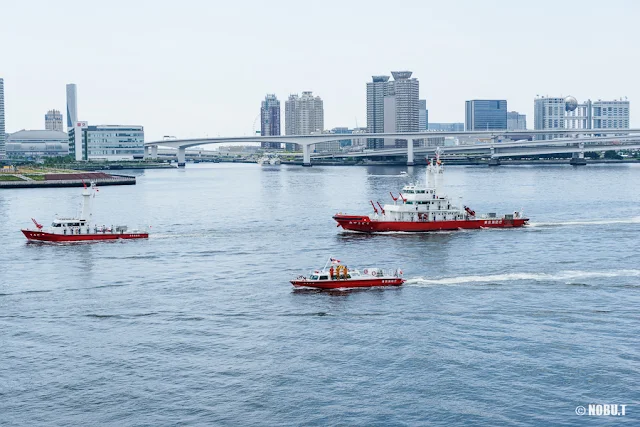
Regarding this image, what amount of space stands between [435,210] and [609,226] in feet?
54.8

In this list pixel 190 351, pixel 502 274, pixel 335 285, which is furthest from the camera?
pixel 502 274

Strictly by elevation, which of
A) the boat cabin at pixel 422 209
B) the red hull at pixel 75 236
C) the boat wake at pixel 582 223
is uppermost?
the boat cabin at pixel 422 209

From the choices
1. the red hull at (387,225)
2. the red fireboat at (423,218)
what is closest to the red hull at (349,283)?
the red hull at (387,225)

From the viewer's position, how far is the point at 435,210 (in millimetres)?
84125

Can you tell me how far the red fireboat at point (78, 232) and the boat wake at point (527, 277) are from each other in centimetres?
3238

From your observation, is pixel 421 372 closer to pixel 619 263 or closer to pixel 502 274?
pixel 502 274

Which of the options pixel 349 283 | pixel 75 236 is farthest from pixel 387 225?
pixel 349 283

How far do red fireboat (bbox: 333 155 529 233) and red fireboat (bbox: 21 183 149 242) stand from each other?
65.8 feet

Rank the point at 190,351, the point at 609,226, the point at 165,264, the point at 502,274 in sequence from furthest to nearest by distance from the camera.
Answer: the point at 609,226 < the point at 165,264 < the point at 502,274 < the point at 190,351

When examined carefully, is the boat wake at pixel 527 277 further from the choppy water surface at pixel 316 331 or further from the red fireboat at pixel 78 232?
the red fireboat at pixel 78 232

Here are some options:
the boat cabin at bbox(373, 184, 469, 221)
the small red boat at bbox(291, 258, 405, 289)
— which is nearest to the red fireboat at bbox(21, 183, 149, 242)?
the boat cabin at bbox(373, 184, 469, 221)

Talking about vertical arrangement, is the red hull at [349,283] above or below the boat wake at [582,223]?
below

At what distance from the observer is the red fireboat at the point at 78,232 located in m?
76.8

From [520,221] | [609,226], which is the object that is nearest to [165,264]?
[520,221]
